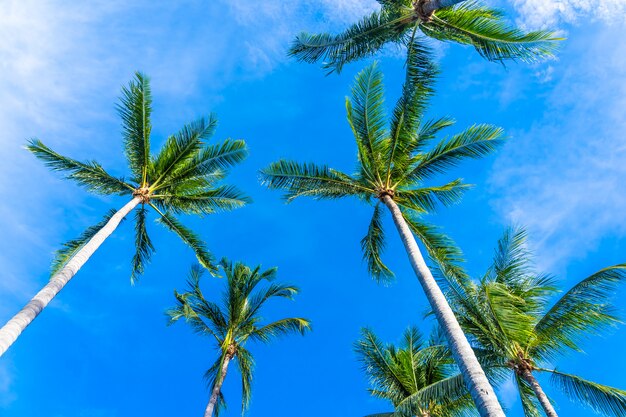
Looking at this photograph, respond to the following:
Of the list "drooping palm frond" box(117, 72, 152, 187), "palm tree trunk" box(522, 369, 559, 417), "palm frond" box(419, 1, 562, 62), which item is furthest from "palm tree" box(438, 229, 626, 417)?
"drooping palm frond" box(117, 72, 152, 187)

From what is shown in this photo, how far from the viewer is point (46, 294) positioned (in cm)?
963

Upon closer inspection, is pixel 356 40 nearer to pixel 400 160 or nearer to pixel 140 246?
pixel 400 160

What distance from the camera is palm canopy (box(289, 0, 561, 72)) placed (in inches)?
423

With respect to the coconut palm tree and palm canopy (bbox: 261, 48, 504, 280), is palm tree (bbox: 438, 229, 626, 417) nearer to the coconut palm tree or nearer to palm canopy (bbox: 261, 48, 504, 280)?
palm canopy (bbox: 261, 48, 504, 280)

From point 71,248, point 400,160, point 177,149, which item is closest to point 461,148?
point 400,160

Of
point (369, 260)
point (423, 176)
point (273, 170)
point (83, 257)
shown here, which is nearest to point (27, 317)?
point (83, 257)

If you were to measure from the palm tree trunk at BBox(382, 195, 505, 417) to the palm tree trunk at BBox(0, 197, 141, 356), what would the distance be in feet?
27.4

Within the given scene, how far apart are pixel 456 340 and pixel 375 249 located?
6.51 m

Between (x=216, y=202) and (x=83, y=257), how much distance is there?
5390 millimetres


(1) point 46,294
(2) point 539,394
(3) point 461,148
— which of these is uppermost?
(3) point 461,148

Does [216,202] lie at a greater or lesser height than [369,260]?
greater

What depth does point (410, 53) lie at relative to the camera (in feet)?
39.4

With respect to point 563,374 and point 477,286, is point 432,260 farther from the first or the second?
point 563,374

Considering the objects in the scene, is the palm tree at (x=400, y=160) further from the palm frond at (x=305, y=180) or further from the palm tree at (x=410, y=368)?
the palm tree at (x=410, y=368)
